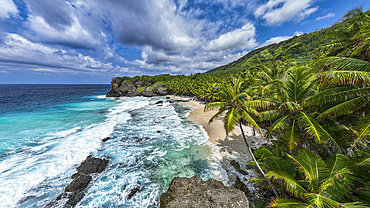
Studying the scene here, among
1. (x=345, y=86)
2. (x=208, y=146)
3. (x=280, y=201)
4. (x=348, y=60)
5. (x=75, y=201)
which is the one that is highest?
(x=348, y=60)

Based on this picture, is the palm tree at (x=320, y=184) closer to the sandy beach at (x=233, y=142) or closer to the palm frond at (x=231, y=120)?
the palm frond at (x=231, y=120)

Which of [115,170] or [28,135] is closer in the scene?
[115,170]

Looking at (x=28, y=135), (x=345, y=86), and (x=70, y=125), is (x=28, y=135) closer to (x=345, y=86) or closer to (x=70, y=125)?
(x=70, y=125)

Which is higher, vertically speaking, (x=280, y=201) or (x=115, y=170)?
(x=280, y=201)

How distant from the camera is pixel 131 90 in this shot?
86.8 m

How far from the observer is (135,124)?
26172mm

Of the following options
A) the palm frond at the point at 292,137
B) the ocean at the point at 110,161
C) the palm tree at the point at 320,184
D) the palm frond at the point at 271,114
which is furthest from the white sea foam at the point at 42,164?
the palm frond at the point at 292,137

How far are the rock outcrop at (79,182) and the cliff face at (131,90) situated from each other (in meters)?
70.5

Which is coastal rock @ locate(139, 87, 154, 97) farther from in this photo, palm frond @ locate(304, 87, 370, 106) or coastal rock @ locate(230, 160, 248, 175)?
palm frond @ locate(304, 87, 370, 106)

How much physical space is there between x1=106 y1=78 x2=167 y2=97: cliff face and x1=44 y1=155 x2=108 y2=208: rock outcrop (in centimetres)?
7050

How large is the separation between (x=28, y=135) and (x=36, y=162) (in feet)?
39.1

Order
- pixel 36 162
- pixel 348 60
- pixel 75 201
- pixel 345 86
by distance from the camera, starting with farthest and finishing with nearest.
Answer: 1. pixel 36 162
2. pixel 75 201
3. pixel 345 86
4. pixel 348 60

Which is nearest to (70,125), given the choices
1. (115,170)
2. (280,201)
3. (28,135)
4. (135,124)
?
(28,135)

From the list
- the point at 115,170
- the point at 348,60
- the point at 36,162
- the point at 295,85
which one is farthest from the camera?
the point at 36,162
